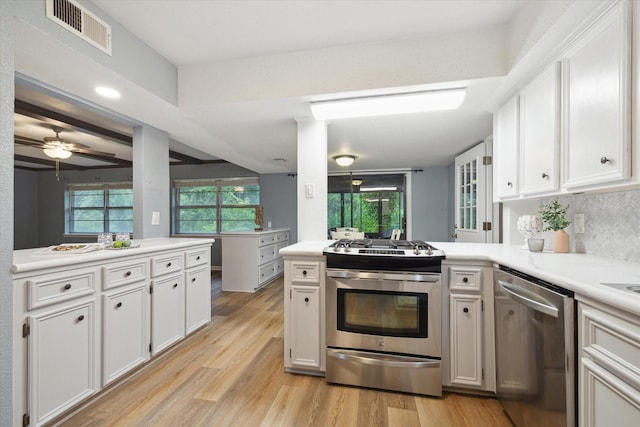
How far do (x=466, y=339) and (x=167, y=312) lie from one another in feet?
7.57

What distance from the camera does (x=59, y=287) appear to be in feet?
4.75

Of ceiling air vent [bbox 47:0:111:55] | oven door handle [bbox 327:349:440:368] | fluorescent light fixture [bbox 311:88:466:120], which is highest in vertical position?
ceiling air vent [bbox 47:0:111:55]

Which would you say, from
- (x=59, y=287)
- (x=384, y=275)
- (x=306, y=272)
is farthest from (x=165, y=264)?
(x=384, y=275)

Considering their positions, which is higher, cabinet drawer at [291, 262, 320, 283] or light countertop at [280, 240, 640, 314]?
light countertop at [280, 240, 640, 314]

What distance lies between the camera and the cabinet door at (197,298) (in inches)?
100

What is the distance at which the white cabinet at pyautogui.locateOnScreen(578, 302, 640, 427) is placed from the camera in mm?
783

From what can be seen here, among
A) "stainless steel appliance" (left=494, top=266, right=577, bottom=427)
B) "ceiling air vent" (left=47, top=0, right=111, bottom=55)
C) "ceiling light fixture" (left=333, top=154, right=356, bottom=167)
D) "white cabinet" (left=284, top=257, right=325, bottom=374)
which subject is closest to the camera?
"stainless steel appliance" (left=494, top=266, right=577, bottom=427)

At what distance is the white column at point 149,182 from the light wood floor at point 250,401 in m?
1.29

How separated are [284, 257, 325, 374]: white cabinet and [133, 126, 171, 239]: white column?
1.73 metres

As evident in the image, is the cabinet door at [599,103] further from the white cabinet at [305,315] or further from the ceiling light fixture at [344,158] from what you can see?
the ceiling light fixture at [344,158]

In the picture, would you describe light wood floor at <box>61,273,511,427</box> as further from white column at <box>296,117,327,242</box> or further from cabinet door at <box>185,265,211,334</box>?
white column at <box>296,117,327,242</box>

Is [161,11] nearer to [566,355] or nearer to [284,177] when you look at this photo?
[566,355]

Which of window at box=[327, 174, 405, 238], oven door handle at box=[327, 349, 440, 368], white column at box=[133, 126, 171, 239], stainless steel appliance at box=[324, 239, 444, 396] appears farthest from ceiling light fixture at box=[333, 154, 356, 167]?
oven door handle at box=[327, 349, 440, 368]

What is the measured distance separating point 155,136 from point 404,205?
4.66m
